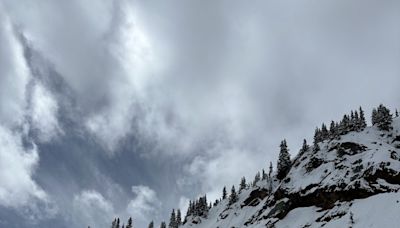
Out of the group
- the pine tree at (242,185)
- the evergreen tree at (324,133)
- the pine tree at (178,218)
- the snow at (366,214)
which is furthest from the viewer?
the pine tree at (242,185)

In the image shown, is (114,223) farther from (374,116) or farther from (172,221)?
(374,116)

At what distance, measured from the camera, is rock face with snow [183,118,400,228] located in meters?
73.4

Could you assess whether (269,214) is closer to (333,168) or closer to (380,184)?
(333,168)

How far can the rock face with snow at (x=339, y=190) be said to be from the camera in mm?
73438

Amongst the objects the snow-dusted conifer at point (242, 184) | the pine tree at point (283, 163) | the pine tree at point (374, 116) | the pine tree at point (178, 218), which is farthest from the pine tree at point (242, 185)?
the pine tree at point (374, 116)

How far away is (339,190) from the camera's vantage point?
283ft

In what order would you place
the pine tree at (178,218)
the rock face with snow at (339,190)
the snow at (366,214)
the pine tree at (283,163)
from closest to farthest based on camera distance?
the snow at (366,214), the rock face with snow at (339,190), the pine tree at (283,163), the pine tree at (178,218)

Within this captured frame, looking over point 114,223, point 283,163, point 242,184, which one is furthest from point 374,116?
point 114,223

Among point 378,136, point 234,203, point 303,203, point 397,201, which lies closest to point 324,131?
point 378,136

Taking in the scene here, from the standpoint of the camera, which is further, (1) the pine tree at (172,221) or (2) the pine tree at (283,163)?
(1) the pine tree at (172,221)

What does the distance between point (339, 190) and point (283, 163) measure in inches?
1553

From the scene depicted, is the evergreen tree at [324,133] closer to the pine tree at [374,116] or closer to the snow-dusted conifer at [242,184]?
the pine tree at [374,116]

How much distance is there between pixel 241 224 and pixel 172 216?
57.5 metres

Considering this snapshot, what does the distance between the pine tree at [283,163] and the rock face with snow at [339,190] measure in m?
2.72
